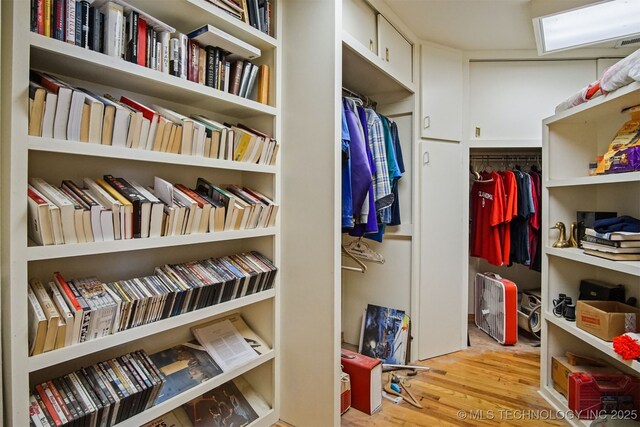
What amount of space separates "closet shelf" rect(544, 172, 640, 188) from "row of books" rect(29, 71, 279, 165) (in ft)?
5.27

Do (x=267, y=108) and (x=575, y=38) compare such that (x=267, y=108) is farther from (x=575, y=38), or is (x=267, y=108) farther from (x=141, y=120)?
(x=575, y=38)

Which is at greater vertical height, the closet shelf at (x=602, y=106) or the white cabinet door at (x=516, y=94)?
the white cabinet door at (x=516, y=94)

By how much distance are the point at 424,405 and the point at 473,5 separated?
2331mm

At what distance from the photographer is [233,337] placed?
1646mm

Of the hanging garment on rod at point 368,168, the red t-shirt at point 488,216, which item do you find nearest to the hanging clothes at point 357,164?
the hanging garment on rod at point 368,168

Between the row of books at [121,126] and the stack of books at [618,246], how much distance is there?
1.66 m

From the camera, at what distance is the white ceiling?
1.98 metres

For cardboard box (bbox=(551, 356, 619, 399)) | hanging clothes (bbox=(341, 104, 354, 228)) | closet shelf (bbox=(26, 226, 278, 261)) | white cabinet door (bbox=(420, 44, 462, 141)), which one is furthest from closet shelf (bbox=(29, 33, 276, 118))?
cardboard box (bbox=(551, 356, 619, 399))

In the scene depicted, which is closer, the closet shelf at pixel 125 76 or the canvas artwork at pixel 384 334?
the closet shelf at pixel 125 76

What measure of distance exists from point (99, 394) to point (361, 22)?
203 cm

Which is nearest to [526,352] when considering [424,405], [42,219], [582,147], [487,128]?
[424,405]

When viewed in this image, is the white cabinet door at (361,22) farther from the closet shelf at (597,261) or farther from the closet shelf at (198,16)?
the closet shelf at (597,261)

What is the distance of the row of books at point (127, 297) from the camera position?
39.1 inches

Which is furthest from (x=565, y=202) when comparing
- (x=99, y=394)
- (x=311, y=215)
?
(x=99, y=394)
